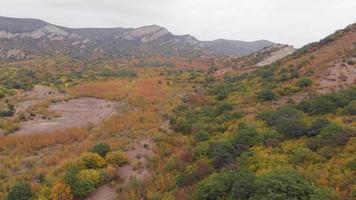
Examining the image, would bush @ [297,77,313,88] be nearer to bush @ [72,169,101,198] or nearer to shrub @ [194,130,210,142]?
shrub @ [194,130,210,142]

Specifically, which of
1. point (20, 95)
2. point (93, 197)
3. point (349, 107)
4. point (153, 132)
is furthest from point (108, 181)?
point (20, 95)

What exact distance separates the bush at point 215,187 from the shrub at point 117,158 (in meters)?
5.56

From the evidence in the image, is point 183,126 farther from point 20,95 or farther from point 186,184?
point 20,95

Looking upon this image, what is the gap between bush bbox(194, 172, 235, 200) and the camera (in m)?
12.6

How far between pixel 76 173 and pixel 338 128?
34.8 feet

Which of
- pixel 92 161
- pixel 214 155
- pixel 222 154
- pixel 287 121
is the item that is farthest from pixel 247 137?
pixel 92 161

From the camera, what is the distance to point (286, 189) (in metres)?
11.2

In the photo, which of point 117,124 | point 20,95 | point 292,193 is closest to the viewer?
point 292,193

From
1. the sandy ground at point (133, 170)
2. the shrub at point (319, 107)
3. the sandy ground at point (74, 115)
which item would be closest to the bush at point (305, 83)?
the shrub at point (319, 107)

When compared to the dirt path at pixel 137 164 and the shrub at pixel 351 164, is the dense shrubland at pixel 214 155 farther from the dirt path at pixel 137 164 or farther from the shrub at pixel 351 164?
the dirt path at pixel 137 164

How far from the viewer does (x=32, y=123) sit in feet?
89.2

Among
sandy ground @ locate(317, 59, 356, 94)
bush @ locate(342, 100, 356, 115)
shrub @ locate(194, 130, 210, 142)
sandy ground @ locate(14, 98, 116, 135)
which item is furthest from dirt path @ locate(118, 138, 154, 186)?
sandy ground @ locate(317, 59, 356, 94)

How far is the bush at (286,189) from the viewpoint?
431 inches

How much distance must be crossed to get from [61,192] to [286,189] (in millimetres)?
7985
